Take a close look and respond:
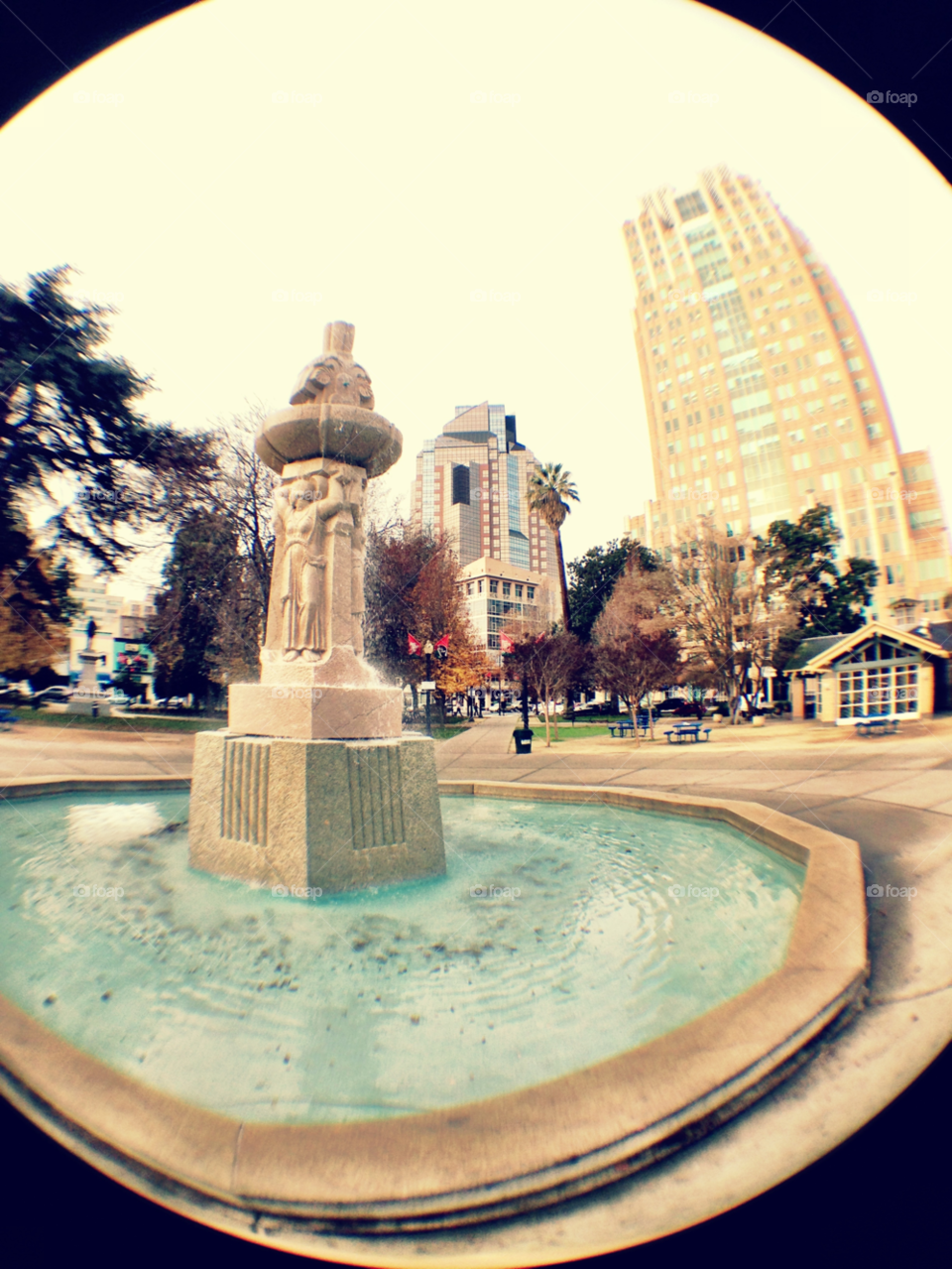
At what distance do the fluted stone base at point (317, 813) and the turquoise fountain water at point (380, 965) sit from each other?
133mm

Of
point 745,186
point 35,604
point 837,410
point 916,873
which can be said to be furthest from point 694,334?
point 35,604

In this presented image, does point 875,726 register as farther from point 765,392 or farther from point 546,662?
point 546,662

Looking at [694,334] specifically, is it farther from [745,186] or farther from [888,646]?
[888,646]

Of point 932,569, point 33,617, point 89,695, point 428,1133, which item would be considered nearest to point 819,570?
point 932,569

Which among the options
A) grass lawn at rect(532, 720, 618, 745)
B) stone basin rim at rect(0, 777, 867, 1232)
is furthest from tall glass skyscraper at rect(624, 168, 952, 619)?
grass lawn at rect(532, 720, 618, 745)

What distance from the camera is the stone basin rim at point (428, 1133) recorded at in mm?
1071

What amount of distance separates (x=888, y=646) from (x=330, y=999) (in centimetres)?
269

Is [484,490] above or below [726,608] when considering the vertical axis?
above

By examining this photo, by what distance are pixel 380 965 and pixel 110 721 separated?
14.7 feet

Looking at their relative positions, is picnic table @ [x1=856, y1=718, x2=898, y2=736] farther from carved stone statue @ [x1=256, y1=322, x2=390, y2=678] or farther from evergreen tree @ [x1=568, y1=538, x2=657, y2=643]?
carved stone statue @ [x1=256, y1=322, x2=390, y2=678]

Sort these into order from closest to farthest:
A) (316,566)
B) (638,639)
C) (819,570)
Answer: (819,570) < (316,566) < (638,639)

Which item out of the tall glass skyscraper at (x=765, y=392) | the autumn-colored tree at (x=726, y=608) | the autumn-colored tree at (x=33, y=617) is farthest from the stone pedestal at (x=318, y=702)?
the tall glass skyscraper at (x=765, y=392)

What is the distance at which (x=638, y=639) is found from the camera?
11391 mm

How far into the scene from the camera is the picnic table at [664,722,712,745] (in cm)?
1358
